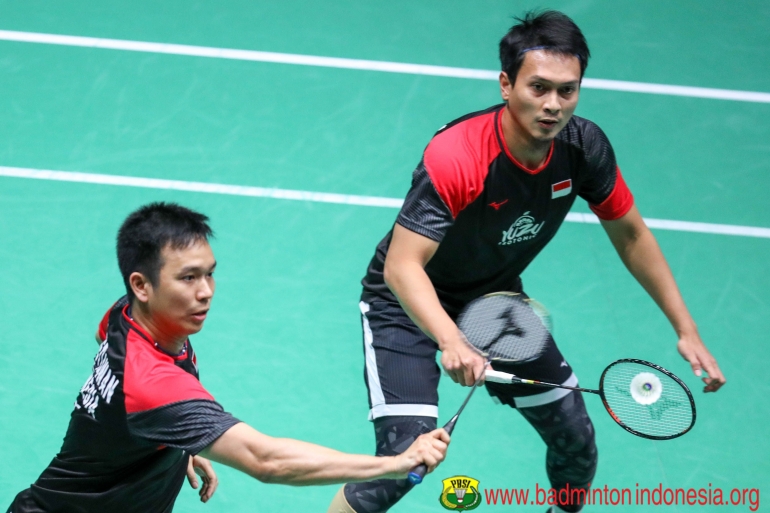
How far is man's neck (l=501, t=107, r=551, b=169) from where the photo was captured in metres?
3.76

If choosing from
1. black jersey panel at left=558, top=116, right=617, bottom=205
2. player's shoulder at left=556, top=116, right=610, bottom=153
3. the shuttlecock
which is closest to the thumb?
the shuttlecock

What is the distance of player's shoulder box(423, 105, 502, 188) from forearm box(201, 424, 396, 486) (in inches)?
45.8

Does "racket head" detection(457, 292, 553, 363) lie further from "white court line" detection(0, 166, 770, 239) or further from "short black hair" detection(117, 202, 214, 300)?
"white court line" detection(0, 166, 770, 239)

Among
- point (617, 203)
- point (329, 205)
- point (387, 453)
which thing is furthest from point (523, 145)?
point (329, 205)

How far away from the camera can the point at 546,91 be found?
12.0 feet

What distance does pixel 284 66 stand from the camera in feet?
24.3

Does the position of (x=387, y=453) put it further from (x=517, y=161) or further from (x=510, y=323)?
(x=517, y=161)

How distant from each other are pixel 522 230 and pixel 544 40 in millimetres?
740

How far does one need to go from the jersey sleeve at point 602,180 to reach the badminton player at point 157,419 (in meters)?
1.44

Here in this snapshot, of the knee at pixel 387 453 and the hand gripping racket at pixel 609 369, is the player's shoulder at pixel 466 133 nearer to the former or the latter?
the hand gripping racket at pixel 609 369

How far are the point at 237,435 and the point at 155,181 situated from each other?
377 centimetres

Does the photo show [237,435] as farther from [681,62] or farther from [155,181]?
[681,62]

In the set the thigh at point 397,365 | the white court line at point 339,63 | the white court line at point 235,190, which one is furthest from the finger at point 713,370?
the white court line at point 339,63

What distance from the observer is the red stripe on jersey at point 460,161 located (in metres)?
3.69
